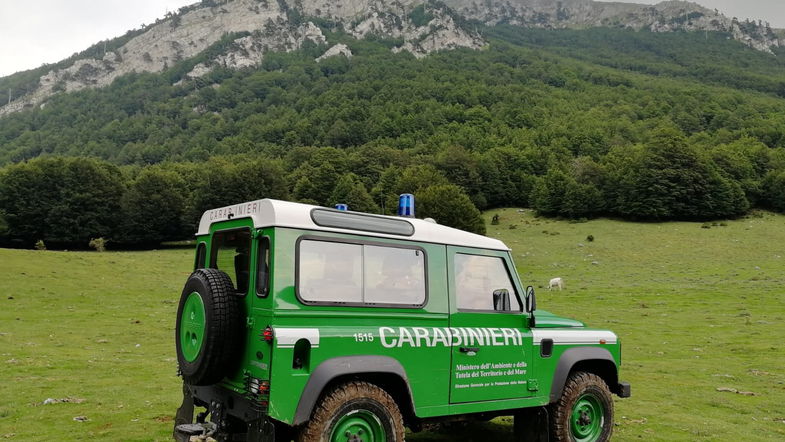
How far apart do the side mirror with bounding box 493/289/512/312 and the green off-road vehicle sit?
2 cm

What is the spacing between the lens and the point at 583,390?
9.12m

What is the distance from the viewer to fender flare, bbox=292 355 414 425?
6340mm

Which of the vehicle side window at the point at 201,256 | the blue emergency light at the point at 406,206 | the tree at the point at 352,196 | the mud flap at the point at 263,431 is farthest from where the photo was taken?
the tree at the point at 352,196

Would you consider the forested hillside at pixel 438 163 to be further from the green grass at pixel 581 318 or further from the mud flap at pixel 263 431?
the mud flap at pixel 263 431

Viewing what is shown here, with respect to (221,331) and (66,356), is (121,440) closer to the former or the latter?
(221,331)

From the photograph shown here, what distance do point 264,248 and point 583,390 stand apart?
6.00m

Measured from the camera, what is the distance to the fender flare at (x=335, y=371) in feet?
20.8

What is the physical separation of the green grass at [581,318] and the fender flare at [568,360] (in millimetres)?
1657

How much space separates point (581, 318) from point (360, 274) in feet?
82.9

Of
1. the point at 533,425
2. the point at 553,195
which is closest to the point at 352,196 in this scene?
the point at 553,195

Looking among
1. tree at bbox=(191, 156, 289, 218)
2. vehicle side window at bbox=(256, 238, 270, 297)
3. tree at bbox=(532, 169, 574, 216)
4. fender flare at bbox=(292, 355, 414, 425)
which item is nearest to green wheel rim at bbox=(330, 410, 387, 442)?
fender flare at bbox=(292, 355, 414, 425)

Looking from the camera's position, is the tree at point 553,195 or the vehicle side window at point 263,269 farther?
the tree at point 553,195

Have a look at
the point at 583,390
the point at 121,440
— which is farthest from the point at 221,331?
the point at 583,390

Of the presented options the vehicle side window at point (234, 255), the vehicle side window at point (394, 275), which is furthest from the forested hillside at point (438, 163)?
the vehicle side window at point (234, 255)
